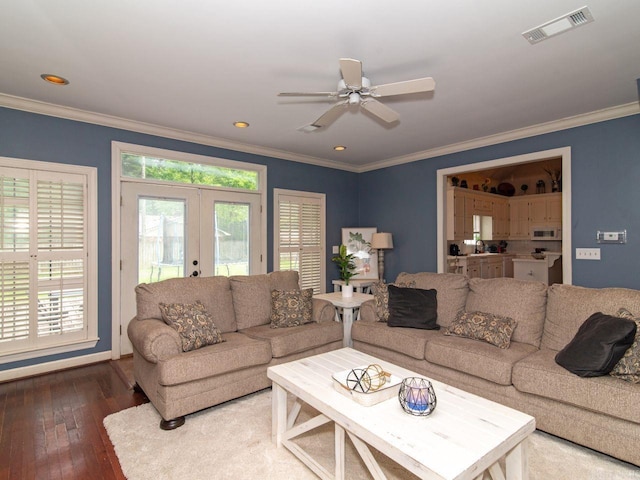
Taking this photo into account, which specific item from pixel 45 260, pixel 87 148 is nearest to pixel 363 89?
pixel 87 148

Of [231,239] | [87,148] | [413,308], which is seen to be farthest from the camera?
[231,239]

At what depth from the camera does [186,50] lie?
2441mm

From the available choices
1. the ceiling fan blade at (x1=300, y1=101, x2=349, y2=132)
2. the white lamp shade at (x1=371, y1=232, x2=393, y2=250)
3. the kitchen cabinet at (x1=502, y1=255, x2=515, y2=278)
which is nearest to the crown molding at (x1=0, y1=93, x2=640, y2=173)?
the white lamp shade at (x1=371, y1=232, x2=393, y2=250)

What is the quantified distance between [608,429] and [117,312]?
4.48m

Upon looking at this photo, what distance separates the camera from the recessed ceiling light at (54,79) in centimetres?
284

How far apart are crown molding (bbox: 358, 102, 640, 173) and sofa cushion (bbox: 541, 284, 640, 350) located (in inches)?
81.8

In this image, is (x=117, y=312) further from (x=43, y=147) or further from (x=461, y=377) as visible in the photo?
(x=461, y=377)

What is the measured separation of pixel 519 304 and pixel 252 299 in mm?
2496

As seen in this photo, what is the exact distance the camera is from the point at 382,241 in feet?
18.7

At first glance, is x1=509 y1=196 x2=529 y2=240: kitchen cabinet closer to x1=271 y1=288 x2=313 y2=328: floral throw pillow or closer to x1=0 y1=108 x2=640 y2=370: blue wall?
x1=0 y1=108 x2=640 y2=370: blue wall

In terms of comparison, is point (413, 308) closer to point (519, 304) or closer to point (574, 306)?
point (519, 304)

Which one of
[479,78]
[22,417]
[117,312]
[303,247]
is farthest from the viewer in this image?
[303,247]

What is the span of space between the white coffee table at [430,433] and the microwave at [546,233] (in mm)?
6925

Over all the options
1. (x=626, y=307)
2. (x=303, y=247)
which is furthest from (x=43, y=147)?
(x=626, y=307)
